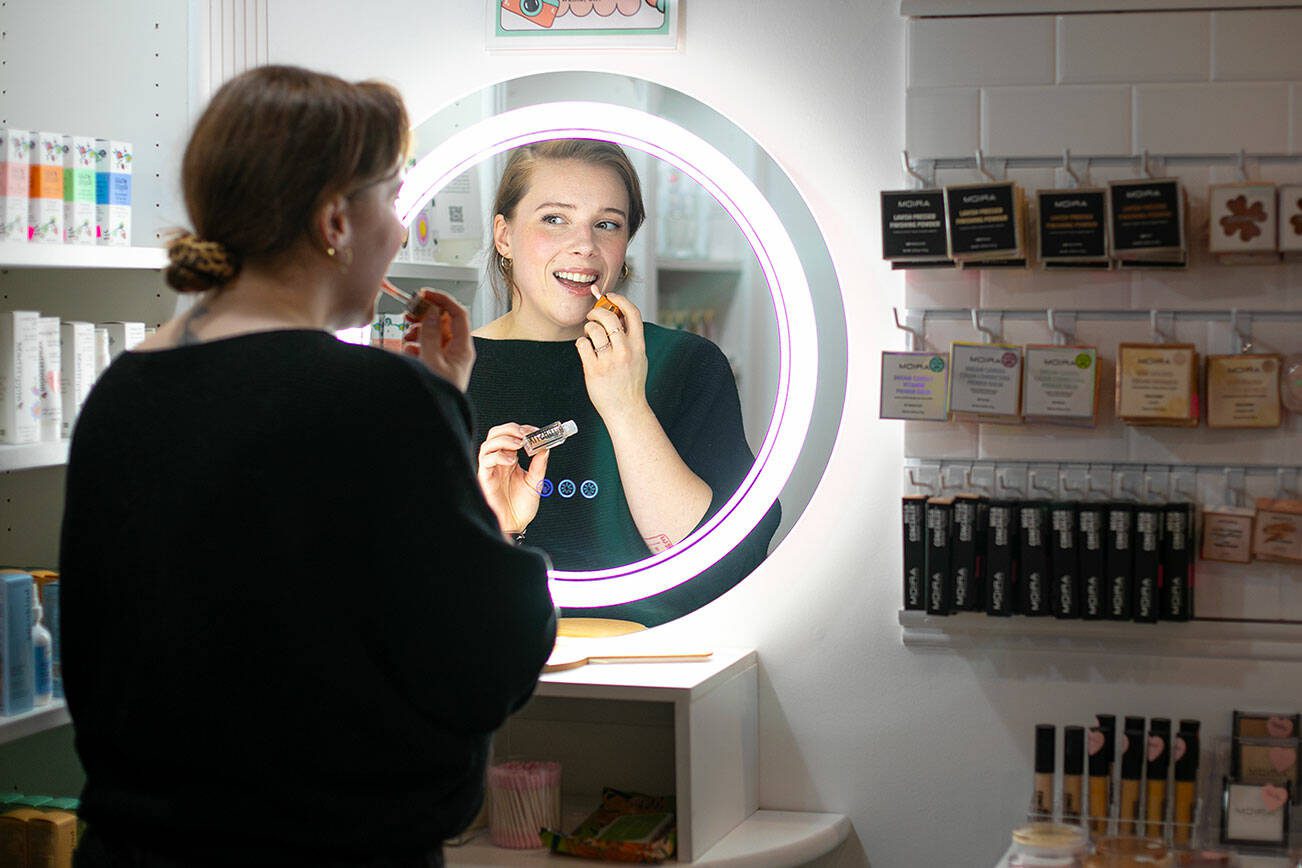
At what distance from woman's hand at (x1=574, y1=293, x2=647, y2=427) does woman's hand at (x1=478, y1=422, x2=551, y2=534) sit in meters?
0.12

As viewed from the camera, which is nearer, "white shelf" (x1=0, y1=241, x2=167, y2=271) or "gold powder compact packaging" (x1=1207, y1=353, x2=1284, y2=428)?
"white shelf" (x1=0, y1=241, x2=167, y2=271)

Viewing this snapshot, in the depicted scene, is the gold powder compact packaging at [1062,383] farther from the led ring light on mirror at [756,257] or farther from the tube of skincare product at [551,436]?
the tube of skincare product at [551,436]

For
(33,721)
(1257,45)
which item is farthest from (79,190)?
(1257,45)

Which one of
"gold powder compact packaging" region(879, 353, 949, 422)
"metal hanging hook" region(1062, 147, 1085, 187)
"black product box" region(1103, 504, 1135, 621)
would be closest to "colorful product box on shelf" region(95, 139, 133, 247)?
"gold powder compact packaging" region(879, 353, 949, 422)

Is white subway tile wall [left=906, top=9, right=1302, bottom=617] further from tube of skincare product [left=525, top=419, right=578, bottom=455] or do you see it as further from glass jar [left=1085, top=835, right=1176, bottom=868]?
tube of skincare product [left=525, top=419, right=578, bottom=455]

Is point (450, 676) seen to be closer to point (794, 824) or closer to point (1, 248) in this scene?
point (1, 248)

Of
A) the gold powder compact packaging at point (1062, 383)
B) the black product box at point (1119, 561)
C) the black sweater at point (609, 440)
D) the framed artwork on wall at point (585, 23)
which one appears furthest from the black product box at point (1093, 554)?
the framed artwork on wall at point (585, 23)

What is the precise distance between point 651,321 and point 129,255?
30.2 inches

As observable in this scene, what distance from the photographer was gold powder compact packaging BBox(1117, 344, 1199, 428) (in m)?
1.93

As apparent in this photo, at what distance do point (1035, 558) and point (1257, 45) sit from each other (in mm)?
776

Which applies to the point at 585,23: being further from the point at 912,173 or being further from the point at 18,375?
the point at 18,375

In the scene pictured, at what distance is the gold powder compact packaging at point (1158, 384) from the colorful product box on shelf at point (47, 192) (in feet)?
4.81

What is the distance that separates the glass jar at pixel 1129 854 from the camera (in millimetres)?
1745

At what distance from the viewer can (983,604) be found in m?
2.02
